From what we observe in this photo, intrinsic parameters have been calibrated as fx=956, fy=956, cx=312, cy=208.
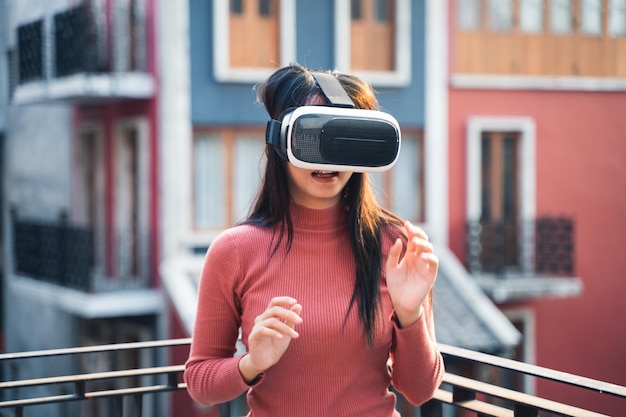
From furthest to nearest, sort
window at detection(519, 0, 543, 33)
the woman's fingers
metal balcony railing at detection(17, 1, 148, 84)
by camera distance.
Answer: window at detection(519, 0, 543, 33), metal balcony railing at detection(17, 1, 148, 84), the woman's fingers

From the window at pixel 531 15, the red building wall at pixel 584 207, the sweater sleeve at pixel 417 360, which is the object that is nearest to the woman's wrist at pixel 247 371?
the sweater sleeve at pixel 417 360

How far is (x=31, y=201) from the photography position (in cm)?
1413

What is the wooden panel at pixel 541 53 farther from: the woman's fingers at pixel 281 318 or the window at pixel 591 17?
the woman's fingers at pixel 281 318

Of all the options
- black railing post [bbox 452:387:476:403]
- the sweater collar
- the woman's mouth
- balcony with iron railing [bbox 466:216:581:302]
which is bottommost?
balcony with iron railing [bbox 466:216:581:302]

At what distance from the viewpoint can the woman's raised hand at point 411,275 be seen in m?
1.87

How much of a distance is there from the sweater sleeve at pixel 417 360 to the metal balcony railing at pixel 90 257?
350 inches

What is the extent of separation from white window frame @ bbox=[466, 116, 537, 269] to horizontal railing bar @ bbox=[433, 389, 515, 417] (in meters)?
8.94

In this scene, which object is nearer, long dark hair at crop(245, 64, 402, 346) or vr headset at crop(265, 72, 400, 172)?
vr headset at crop(265, 72, 400, 172)

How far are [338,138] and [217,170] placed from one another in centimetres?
876

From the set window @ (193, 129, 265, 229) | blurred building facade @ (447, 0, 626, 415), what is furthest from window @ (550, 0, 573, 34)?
window @ (193, 129, 265, 229)

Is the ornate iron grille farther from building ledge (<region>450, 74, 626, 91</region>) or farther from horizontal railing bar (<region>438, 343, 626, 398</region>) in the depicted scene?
horizontal railing bar (<region>438, 343, 626, 398</region>)

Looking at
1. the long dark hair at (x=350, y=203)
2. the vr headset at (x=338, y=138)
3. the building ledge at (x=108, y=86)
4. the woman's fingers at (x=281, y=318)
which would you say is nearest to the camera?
the woman's fingers at (x=281, y=318)

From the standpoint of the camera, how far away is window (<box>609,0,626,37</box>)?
39.5ft

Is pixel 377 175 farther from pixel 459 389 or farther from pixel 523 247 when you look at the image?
pixel 459 389
